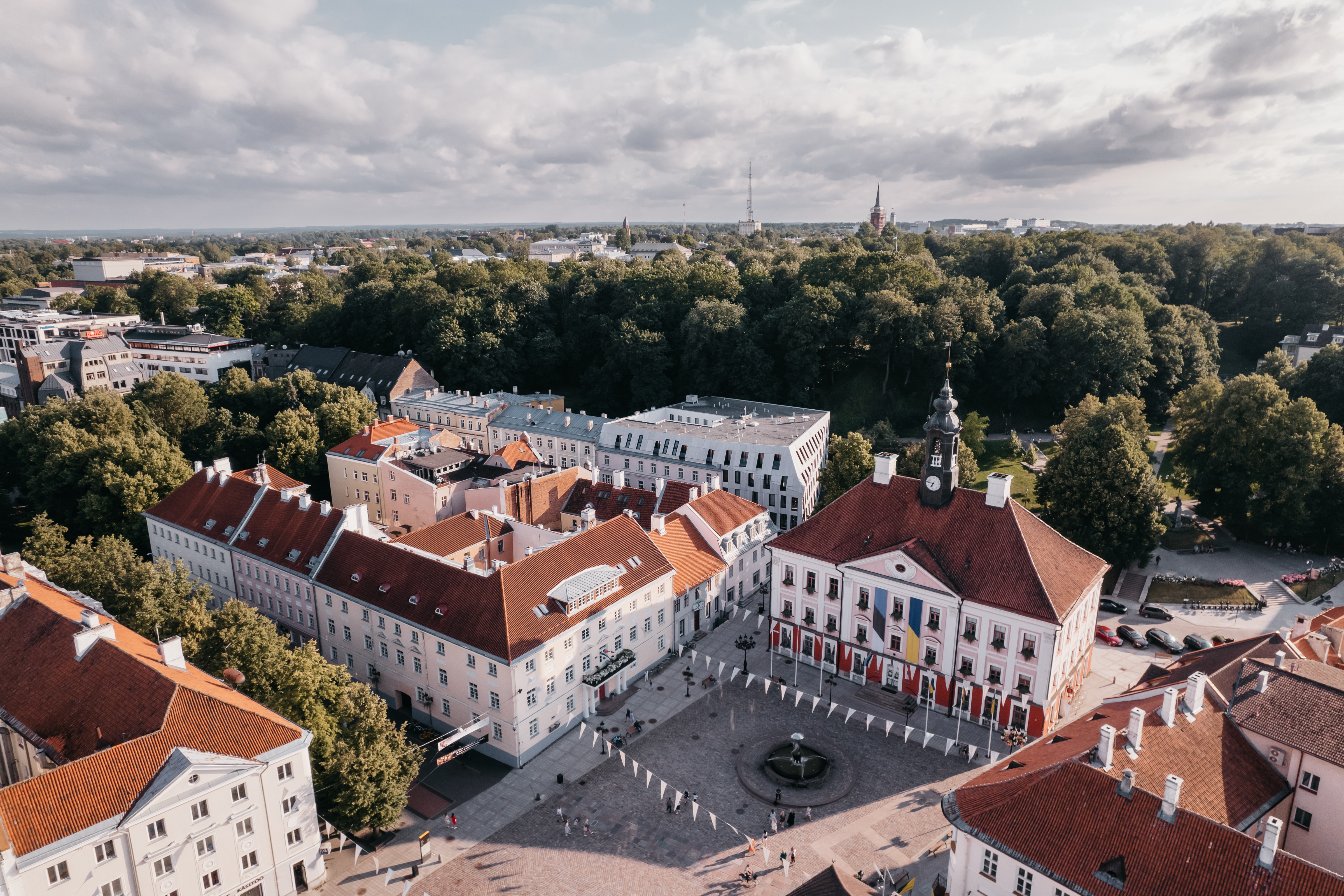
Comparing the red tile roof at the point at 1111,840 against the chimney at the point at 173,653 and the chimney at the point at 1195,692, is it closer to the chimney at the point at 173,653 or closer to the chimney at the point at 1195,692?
the chimney at the point at 1195,692

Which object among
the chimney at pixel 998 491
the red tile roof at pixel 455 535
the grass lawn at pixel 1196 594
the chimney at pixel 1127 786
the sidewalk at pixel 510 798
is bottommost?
the sidewalk at pixel 510 798

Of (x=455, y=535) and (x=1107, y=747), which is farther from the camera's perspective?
(x=455, y=535)

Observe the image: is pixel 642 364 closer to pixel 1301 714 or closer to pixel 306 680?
pixel 306 680

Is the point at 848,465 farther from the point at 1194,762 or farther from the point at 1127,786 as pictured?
the point at 1127,786

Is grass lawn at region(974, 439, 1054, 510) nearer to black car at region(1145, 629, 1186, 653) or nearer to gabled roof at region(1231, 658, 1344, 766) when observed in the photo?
black car at region(1145, 629, 1186, 653)

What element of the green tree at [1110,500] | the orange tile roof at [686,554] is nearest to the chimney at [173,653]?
the orange tile roof at [686,554]

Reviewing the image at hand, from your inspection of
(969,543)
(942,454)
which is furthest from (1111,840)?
(942,454)
